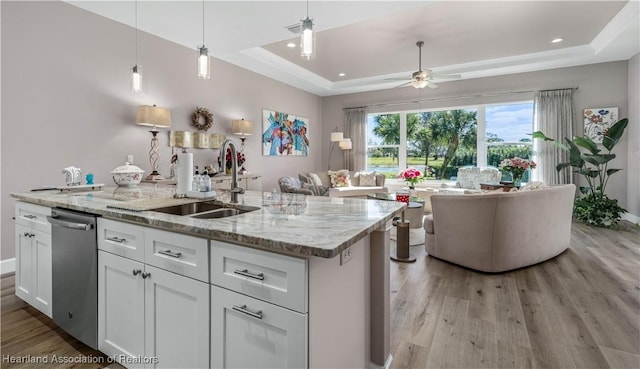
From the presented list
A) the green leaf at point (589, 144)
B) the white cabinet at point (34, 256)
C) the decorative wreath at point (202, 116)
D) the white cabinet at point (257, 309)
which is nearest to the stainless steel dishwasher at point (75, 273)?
the white cabinet at point (34, 256)

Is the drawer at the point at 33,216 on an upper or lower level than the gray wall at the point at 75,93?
lower

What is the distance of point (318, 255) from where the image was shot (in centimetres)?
92

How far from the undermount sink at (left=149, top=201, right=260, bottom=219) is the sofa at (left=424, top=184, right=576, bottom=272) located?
213 cm

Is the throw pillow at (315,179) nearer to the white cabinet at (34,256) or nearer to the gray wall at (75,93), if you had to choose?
the gray wall at (75,93)

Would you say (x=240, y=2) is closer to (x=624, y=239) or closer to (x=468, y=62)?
(x=468, y=62)

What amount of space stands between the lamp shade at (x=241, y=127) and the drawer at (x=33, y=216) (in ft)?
10.7

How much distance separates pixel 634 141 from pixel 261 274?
6.72 metres

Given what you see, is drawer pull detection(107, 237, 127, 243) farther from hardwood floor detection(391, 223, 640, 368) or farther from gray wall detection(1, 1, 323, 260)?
gray wall detection(1, 1, 323, 260)

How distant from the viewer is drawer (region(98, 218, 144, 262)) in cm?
143

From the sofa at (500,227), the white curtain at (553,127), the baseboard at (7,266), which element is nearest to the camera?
the sofa at (500,227)

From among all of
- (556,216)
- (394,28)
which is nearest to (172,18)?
(394,28)

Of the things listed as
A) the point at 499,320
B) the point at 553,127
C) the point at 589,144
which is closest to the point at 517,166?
the point at 589,144

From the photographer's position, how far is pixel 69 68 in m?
3.23

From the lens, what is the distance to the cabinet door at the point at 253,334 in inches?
39.6
